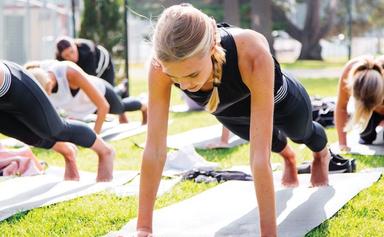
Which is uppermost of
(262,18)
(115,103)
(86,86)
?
(86,86)

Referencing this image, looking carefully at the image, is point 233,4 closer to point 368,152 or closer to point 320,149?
point 368,152

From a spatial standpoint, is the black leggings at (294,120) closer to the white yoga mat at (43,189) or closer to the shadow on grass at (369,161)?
the white yoga mat at (43,189)

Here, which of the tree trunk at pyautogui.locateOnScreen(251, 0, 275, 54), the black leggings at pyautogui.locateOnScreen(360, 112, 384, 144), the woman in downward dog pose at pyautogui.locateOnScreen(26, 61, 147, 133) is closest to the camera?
the woman in downward dog pose at pyautogui.locateOnScreen(26, 61, 147, 133)

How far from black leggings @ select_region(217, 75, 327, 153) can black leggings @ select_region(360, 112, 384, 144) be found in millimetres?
2074

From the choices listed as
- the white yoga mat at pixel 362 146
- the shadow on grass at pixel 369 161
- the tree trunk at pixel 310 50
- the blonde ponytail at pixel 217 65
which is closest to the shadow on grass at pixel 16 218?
the blonde ponytail at pixel 217 65

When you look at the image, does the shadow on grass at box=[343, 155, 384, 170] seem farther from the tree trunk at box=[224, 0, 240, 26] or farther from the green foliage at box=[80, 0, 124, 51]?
the tree trunk at box=[224, 0, 240, 26]

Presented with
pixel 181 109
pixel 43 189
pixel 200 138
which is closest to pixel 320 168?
pixel 43 189

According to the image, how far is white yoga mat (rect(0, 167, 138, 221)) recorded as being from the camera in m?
4.04

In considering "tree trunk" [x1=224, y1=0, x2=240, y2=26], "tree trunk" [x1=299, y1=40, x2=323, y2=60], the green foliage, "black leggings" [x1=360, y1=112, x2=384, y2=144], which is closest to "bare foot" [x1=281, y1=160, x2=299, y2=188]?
"black leggings" [x1=360, y1=112, x2=384, y2=144]

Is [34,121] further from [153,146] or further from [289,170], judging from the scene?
[289,170]

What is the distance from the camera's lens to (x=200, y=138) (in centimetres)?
A: 698

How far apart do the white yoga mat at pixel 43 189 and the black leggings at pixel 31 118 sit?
0.28 meters

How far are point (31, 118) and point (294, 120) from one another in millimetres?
1595

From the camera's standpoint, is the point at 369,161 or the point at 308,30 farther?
the point at 308,30
